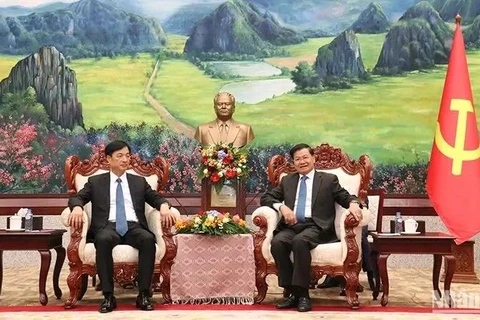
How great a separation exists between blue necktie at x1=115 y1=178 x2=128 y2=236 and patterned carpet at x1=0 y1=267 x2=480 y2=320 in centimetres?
59

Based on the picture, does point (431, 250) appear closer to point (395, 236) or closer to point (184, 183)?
point (395, 236)

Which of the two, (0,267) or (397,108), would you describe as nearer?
(0,267)

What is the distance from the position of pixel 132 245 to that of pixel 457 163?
3150mm

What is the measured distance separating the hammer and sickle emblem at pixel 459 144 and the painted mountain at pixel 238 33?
2.59m

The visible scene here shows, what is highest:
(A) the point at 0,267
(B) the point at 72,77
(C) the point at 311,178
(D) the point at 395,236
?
(B) the point at 72,77

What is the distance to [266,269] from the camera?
5.38 metres

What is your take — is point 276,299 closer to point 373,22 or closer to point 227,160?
point 227,160

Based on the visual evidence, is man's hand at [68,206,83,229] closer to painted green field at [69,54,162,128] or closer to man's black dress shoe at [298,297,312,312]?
man's black dress shoe at [298,297,312,312]

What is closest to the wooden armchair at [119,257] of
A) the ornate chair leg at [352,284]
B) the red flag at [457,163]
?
the ornate chair leg at [352,284]

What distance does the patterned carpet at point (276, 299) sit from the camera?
16.0ft

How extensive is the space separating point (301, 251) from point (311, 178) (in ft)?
2.20

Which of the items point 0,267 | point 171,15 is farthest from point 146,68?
point 0,267

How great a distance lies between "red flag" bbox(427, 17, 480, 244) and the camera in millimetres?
6648

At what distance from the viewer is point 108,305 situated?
505cm
